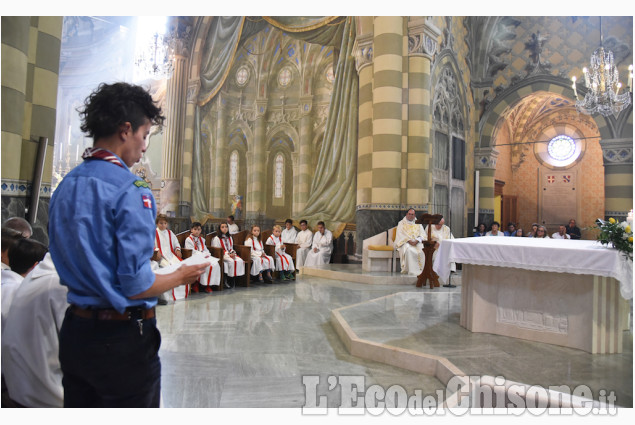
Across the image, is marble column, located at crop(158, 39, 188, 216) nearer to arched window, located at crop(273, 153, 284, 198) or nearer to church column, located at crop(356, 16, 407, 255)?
arched window, located at crop(273, 153, 284, 198)

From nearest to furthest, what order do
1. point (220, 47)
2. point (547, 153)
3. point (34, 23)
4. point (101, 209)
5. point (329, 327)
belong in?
point (101, 209) → point (34, 23) → point (329, 327) → point (220, 47) → point (547, 153)

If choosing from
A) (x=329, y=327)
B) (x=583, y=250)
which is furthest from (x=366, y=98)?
(x=583, y=250)

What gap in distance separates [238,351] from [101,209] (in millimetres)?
2755

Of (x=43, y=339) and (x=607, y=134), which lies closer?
(x=43, y=339)

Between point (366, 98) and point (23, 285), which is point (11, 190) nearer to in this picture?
point (23, 285)

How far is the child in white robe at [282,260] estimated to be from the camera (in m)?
8.20

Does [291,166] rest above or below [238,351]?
above

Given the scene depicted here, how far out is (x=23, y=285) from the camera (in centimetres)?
194

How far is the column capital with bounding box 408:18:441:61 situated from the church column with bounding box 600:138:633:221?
670 cm

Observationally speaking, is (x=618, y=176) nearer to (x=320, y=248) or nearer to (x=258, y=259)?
(x=320, y=248)

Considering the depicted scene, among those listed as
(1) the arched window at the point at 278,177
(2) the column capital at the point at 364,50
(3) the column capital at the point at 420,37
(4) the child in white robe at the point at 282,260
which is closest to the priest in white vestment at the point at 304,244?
(4) the child in white robe at the point at 282,260

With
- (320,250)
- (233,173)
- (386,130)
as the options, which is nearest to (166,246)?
(320,250)

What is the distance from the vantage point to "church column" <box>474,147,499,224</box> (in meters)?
13.9

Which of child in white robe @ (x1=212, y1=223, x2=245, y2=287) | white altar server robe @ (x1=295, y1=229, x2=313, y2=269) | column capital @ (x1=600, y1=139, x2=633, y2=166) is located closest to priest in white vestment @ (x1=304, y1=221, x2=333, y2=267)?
white altar server robe @ (x1=295, y1=229, x2=313, y2=269)
